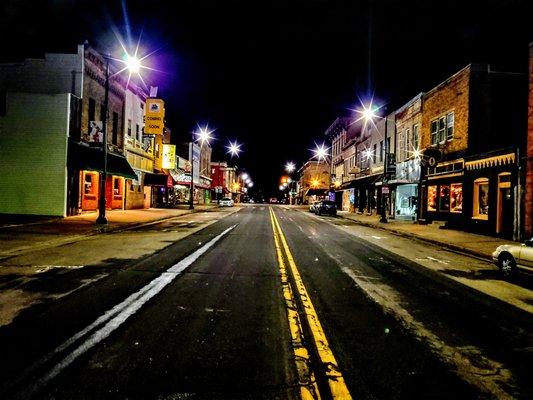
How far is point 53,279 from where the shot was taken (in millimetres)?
7910

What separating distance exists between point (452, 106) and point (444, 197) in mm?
5802

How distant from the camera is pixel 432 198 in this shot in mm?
26766

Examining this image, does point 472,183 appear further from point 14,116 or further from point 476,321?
point 14,116

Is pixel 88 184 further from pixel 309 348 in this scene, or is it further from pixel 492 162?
pixel 309 348

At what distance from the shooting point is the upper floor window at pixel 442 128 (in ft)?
80.3

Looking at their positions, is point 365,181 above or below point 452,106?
below

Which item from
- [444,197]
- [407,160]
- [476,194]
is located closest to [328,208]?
[407,160]

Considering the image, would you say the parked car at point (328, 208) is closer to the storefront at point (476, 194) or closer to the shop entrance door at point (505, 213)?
the storefront at point (476, 194)

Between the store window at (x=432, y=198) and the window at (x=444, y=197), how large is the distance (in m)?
0.75

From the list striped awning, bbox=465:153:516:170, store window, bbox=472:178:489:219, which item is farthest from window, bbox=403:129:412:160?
store window, bbox=472:178:489:219

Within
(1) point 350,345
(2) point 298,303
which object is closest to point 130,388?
(1) point 350,345

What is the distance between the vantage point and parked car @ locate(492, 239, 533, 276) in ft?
28.9

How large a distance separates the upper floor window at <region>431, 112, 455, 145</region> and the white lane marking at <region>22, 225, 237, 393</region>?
21500 millimetres

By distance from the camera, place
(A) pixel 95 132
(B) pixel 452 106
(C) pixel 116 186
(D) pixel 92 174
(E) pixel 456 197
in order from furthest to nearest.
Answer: (C) pixel 116 186, (D) pixel 92 174, (A) pixel 95 132, (B) pixel 452 106, (E) pixel 456 197
